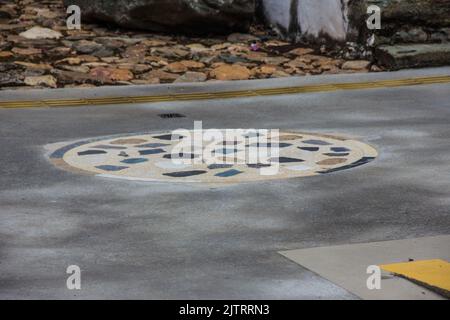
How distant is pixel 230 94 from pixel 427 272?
645 cm

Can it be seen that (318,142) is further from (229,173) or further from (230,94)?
(230,94)

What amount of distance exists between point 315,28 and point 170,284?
9.11 m

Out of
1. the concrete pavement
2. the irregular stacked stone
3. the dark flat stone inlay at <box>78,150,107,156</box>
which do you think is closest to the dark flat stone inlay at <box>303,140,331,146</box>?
the concrete pavement

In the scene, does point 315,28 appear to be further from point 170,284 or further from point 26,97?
point 170,284

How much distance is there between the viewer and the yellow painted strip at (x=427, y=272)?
489 centimetres

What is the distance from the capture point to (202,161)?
309 inches

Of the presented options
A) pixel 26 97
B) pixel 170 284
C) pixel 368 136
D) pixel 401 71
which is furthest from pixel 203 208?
pixel 401 71

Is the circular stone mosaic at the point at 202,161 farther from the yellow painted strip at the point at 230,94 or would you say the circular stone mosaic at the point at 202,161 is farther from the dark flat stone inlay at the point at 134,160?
the yellow painted strip at the point at 230,94

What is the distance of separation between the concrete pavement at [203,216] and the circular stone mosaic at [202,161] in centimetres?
16

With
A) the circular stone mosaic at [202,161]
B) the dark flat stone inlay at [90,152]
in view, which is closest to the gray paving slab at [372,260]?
the circular stone mosaic at [202,161]

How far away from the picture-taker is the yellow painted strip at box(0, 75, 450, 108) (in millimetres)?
10773

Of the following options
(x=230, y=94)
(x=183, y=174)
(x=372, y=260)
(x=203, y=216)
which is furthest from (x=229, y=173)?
(x=230, y=94)

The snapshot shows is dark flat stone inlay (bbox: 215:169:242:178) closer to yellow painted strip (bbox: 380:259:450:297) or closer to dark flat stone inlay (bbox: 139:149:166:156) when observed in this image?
dark flat stone inlay (bbox: 139:149:166:156)

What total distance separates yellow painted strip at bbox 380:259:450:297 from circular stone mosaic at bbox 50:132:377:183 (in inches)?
84.3
